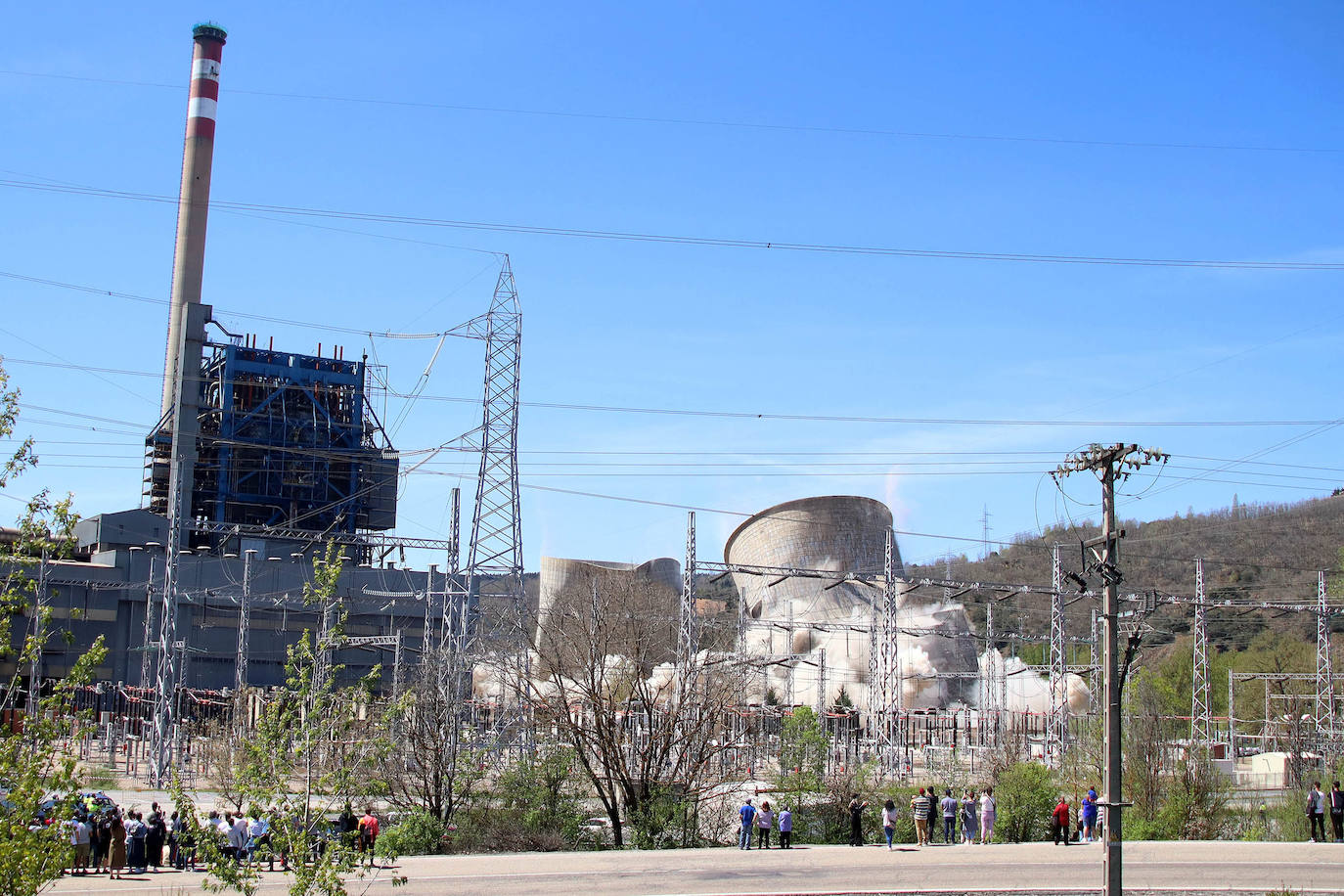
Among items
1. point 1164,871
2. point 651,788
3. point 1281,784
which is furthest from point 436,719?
point 1281,784

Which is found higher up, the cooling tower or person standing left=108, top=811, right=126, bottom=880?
the cooling tower

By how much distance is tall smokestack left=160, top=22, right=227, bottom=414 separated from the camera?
6378 cm

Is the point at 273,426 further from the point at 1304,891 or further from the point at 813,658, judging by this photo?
the point at 1304,891

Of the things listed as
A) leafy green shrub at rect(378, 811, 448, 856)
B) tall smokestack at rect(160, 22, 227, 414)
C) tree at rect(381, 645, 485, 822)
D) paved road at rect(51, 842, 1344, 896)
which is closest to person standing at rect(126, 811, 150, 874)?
paved road at rect(51, 842, 1344, 896)

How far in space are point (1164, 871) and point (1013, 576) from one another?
89195mm

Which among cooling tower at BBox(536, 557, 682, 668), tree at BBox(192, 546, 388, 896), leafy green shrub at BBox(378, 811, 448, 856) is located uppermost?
cooling tower at BBox(536, 557, 682, 668)

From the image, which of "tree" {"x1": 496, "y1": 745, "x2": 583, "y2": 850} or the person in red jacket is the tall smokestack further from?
the person in red jacket

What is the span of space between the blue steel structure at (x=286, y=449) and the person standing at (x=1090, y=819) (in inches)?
1817

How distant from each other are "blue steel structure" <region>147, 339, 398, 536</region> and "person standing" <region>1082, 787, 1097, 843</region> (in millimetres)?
46147

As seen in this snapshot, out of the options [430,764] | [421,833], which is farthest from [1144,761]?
[421,833]

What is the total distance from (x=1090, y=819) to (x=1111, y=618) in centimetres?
1138

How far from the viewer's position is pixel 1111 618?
1406 centimetres

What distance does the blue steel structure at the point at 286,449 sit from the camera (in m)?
63.6

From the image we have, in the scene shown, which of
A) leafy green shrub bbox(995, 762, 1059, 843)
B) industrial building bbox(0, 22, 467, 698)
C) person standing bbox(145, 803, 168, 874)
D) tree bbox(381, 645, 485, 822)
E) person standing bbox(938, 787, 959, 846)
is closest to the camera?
person standing bbox(145, 803, 168, 874)
